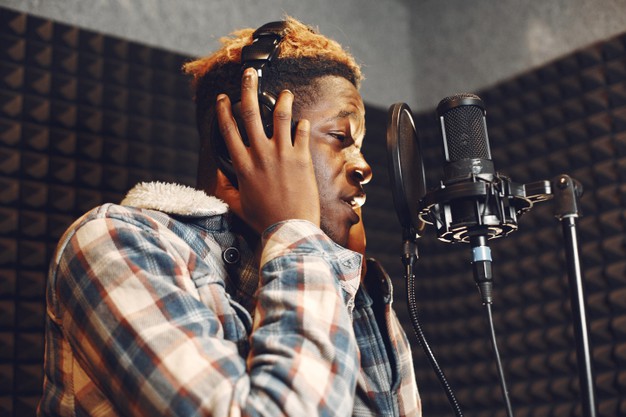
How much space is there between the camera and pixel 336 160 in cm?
123

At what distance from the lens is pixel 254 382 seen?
33.3 inches

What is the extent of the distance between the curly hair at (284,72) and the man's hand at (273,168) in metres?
0.18

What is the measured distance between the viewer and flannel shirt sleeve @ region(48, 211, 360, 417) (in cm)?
84

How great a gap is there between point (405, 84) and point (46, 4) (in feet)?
4.58

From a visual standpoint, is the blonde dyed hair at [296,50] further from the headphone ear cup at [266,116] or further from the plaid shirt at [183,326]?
the plaid shirt at [183,326]

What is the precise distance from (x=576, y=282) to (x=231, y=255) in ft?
1.68

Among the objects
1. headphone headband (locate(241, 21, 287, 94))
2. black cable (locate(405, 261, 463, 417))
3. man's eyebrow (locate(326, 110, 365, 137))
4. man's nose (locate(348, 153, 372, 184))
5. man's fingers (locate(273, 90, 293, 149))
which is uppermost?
headphone headband (locate(241, 21, 287, 94))

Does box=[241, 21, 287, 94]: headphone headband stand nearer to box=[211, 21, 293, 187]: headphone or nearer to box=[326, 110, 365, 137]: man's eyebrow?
box=[211, 21, 293, 187]: headphone

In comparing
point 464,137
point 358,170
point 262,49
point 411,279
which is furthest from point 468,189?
point 262,49

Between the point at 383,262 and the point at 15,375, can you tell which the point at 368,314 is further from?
the point at 383,262

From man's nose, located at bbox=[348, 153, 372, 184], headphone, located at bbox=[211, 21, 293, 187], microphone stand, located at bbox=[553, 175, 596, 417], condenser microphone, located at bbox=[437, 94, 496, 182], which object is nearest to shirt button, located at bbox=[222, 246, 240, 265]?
headphone, located at bbox=[211, 21, 293, 187]

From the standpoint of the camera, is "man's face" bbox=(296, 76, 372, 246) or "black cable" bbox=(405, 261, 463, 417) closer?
"black cable" bbox=(405, 261, 463, 417)

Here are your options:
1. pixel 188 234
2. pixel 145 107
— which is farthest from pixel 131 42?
pixel 188 234

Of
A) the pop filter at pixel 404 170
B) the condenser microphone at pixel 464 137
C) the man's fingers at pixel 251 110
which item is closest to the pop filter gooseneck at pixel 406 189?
the pop filter at pixel 404 170
